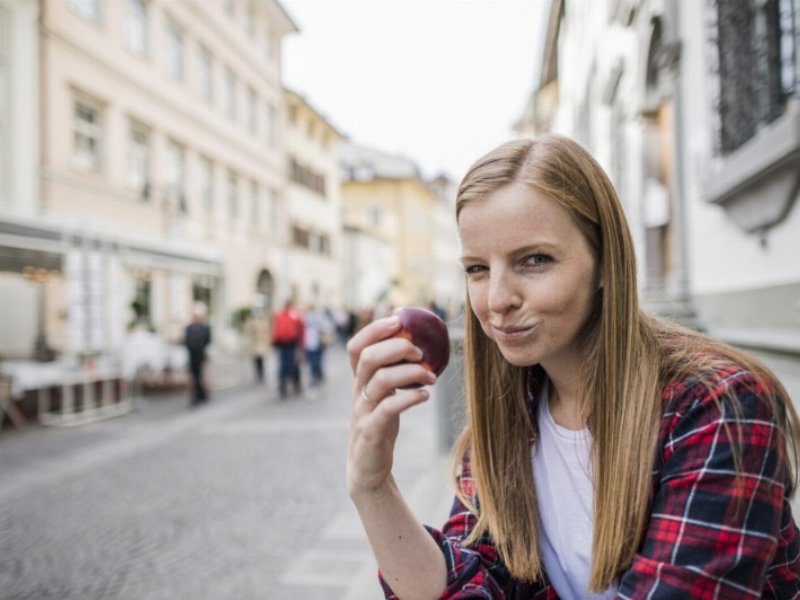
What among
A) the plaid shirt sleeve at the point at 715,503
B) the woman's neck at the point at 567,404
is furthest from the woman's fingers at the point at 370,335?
the plaid shirt sleeve at the point at 715,503

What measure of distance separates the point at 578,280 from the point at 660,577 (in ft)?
1.66

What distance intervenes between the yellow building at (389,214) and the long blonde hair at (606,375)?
44.1 metres

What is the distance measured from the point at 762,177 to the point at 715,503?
304 cm

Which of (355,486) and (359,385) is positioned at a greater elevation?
(359,385)

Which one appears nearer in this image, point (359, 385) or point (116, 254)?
point (359, 385)

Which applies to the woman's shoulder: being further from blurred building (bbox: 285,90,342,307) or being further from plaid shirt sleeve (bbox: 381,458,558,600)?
blurred building (bbox: 285,90,342,307)

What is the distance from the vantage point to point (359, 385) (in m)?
1.16

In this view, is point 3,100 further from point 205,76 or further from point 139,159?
point 205,76

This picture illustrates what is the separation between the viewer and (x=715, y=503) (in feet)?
3.24

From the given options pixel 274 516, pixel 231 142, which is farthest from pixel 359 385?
pixel 231 142

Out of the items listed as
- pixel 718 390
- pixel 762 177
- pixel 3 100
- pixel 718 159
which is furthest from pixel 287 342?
pixel 718 390

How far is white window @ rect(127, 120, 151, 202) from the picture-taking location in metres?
17.5

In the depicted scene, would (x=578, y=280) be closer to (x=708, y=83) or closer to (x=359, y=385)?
(x=359, y=385)

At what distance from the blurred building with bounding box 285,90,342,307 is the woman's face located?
2666 cm
